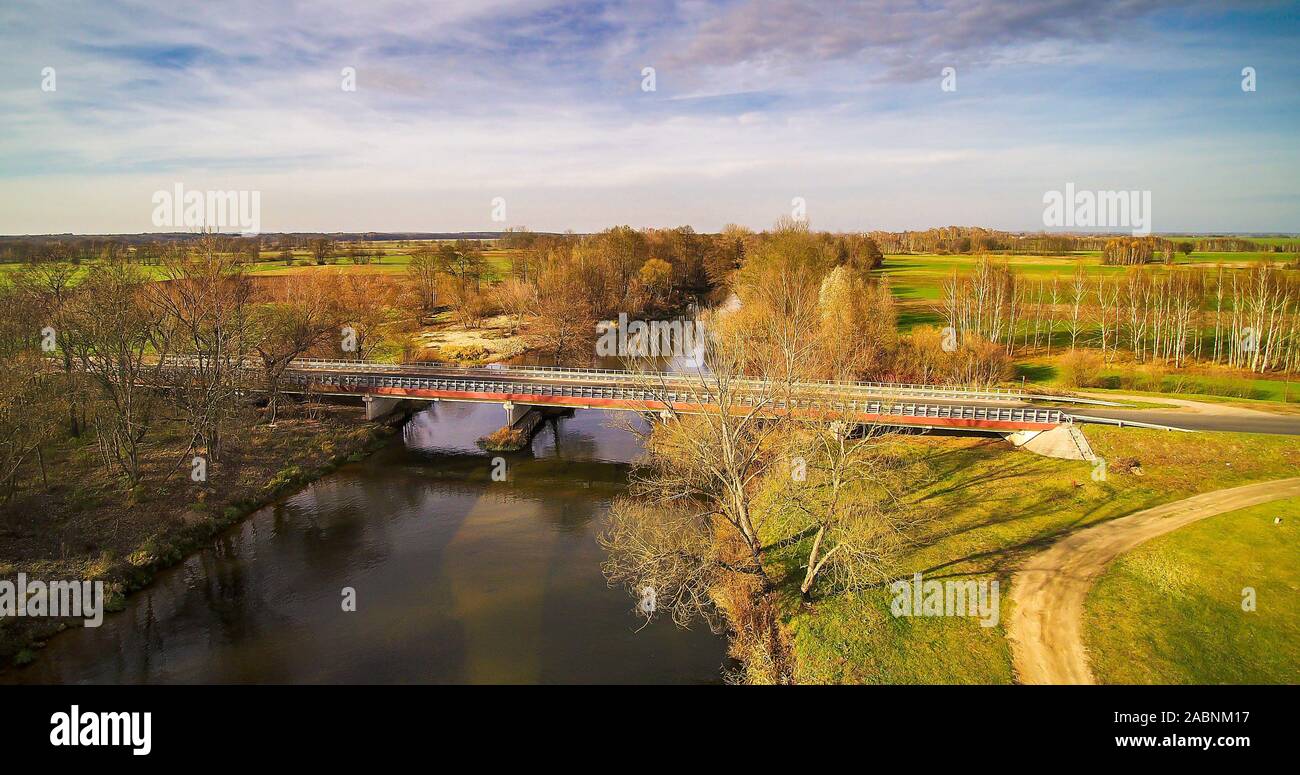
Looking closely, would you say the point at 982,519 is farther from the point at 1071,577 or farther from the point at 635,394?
the point at 635,394

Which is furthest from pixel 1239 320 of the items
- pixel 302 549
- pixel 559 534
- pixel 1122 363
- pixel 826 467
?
pixel 302 549

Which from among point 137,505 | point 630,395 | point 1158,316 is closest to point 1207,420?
point 1158,316

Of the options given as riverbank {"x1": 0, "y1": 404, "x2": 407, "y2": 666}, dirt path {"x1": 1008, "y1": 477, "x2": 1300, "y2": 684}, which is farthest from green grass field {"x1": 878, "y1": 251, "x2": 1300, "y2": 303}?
riverbank {"x1": 0, "y1": 404, "x2": 407, "y2": 666}

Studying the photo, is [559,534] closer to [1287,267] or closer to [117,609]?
[117,609]

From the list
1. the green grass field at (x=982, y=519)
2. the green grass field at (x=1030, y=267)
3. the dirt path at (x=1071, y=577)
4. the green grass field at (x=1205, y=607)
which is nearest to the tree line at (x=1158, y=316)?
the green grass field at (x=1030, y=267)

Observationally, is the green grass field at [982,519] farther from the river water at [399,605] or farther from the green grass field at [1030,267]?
the green grass field at [1030,267]
